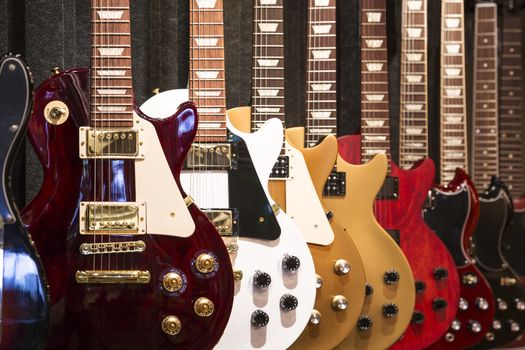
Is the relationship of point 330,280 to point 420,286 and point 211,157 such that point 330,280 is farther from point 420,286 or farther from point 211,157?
point 211,157

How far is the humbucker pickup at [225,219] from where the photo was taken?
2572 millimetres

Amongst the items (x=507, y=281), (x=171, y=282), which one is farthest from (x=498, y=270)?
(x=171, y=282)

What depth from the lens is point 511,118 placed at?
13.4 feet

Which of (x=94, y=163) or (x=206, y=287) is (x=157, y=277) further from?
(x=94, y=163)

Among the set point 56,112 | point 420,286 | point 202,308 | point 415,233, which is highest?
point 56,112

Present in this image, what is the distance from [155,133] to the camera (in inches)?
90.2

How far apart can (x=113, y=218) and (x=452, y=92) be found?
200cm

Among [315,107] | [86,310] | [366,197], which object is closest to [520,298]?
[366,197]

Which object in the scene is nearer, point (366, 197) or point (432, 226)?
point (366, 197)

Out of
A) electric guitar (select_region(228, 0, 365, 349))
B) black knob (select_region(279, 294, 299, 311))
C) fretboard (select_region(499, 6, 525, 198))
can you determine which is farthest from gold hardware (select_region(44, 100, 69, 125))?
fretboard (select_region(499, 6, 525, 198))

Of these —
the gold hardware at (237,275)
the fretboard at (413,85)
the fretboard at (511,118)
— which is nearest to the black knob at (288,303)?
the gold hardware at (237,275)

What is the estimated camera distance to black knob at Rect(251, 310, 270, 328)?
258 centimetres

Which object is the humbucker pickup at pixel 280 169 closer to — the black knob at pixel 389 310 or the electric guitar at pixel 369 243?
the electric guitar at pixel 369 243

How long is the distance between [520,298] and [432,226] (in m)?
0.57
